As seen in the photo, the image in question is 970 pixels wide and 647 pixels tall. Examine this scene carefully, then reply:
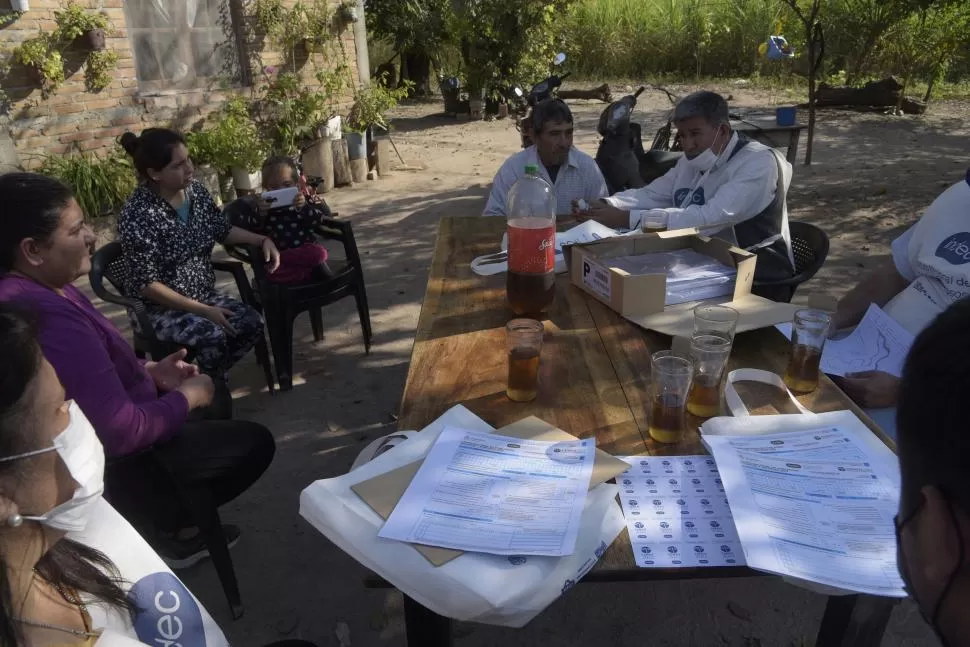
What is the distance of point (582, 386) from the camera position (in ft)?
5.74

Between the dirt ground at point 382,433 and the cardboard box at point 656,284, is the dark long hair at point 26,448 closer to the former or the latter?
the dirt ground at point 382,433

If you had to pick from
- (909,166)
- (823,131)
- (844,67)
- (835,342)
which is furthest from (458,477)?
(844,67)

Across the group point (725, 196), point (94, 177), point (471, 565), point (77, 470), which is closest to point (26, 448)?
point (77, 470)

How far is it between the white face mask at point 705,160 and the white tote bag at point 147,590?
2674 millimetres

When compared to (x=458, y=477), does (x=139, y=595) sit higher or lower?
lower

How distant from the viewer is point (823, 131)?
405 inches

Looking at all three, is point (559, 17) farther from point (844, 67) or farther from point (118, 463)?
point (118, 463)

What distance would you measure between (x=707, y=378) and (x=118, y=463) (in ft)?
5.37

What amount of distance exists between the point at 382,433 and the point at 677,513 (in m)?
2.21

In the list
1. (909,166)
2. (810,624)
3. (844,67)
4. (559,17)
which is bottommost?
(810,624)

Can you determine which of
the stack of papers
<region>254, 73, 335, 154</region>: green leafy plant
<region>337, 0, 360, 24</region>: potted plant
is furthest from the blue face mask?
<region>337, 0, 360, 24</region>: potted plant

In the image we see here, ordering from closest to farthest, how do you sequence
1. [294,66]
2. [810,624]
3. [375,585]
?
[375,585] → [810,624] → [294,66]

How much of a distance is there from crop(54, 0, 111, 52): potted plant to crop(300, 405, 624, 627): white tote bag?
226 inches

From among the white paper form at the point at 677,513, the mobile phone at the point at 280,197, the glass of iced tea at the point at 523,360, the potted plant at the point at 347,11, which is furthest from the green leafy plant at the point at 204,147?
the white paper form at the point at 677,513
